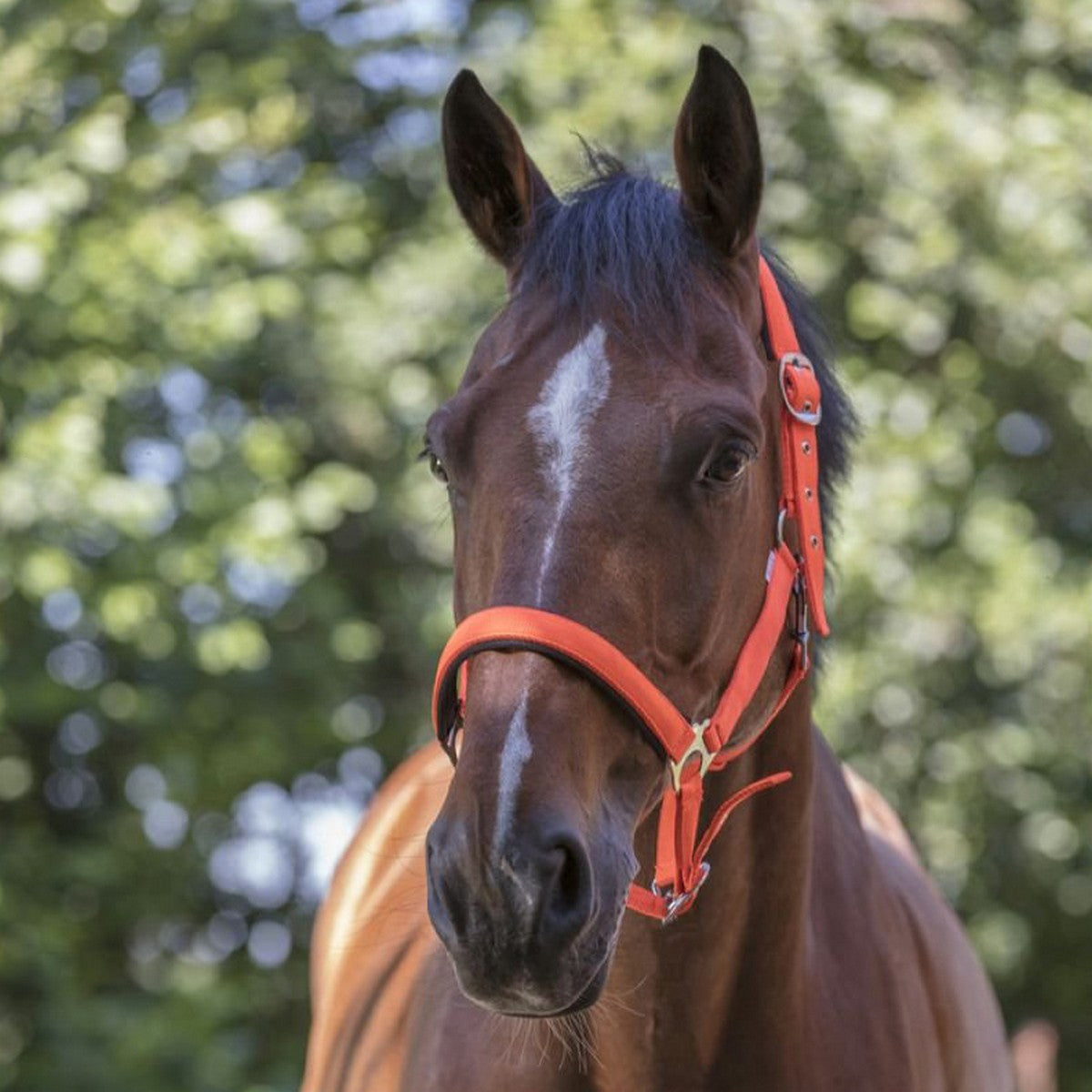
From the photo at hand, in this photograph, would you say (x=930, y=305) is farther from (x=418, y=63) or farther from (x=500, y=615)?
(x=500, y=615)

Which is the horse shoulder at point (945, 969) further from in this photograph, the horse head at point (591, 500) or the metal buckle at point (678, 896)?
the horse head at point (591, 500)

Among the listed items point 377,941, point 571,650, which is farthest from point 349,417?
point 571,650

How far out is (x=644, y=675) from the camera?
6.82ft

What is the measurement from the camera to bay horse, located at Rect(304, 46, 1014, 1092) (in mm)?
1930

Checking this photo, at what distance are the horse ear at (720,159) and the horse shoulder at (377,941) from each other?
1169mm

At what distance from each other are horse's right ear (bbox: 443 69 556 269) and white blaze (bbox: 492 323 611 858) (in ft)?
1.19

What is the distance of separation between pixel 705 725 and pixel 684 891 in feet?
0.75

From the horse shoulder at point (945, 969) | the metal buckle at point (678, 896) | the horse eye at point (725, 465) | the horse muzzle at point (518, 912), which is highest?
the horse eye at point (725, 465)

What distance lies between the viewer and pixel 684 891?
227 centimetres

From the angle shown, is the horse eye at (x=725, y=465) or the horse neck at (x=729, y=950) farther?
the horse neck at (x=729, y=950)

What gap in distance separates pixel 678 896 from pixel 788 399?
704mm

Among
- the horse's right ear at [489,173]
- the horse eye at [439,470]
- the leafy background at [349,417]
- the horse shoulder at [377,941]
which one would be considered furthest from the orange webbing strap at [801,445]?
the leafy background at [349,417]

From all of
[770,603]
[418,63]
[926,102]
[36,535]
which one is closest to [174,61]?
[418,63]

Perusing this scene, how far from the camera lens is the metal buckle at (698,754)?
2150mm
